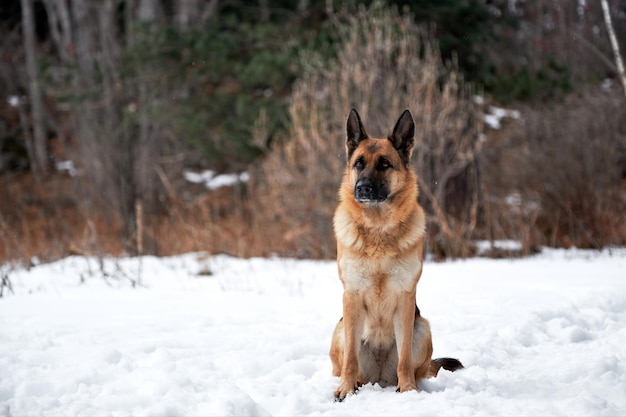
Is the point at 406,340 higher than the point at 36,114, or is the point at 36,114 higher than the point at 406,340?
the point at 406,340

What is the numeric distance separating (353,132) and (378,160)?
0.36 metres

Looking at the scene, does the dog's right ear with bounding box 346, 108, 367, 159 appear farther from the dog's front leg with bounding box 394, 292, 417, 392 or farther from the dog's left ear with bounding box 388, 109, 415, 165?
the dog's front leg with bounding box 394, 292, 417, 392

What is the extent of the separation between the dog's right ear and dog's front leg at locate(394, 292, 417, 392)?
47.7 inches

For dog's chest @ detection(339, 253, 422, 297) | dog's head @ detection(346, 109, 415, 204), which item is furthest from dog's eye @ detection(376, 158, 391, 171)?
dog's chest @ detection(339, 253, 422, 297)

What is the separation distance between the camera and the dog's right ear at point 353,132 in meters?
4.01

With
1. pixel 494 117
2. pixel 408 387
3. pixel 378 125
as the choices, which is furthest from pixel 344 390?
pixel 494 117

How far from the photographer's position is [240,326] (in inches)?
200

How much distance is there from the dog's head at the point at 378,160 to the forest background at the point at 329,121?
5354mm

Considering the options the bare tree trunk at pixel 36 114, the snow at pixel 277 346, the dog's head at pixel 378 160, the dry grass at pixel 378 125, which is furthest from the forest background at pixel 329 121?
the bare tree trunk at pixel 36 114

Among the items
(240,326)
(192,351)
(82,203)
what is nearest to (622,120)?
(240,326)

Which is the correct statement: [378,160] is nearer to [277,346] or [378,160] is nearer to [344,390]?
[344,390]

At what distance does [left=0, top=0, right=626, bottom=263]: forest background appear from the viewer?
9.67m

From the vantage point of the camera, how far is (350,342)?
3.59 m

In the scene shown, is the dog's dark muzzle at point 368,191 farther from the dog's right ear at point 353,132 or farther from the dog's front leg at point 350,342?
the dog's front leg at point 350,342
